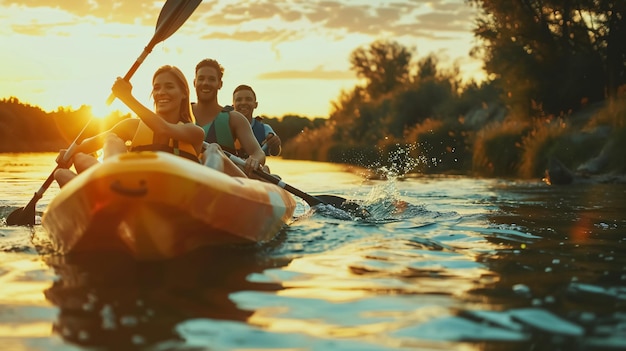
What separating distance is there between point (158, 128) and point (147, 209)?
1194 mm

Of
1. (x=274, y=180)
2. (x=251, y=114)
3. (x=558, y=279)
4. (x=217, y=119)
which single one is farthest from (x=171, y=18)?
(x=558, y=279)

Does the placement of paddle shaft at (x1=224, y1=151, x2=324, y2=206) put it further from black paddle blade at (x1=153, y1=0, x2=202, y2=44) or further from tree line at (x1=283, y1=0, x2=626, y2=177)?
tree line at (x1=283, y1=0, x2=626, y2=177)

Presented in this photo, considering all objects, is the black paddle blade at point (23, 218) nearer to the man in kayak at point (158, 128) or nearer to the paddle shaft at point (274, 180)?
the man in kayak at point (158, 128)

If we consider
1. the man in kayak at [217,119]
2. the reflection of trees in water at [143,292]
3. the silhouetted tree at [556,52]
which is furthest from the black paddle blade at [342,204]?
the silhouetted tree at [556,52]

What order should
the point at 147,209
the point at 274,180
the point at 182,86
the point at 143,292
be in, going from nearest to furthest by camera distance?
the point at 143,292
the point at 147,209
the point at 182,86
the point at 274,180

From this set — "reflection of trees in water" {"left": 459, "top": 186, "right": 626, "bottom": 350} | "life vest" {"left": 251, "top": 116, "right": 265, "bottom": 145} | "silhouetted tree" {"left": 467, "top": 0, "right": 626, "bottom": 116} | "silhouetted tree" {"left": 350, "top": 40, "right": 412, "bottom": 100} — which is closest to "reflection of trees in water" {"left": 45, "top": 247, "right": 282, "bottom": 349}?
"reflection of trees in water" {"left": 459, "top": 186, "right": 626, "bottom": 350}

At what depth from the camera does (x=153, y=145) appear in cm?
470

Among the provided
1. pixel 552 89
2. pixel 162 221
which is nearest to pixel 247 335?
pixel 162 221

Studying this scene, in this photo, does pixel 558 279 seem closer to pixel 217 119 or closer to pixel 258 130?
pixel 217 119

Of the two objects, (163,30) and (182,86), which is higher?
(163,30)

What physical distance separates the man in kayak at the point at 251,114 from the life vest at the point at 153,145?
136 inches

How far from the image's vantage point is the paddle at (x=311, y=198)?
6445 mm

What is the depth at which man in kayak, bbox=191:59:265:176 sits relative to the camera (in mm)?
6891

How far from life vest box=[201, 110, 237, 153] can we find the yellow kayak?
116 inches
